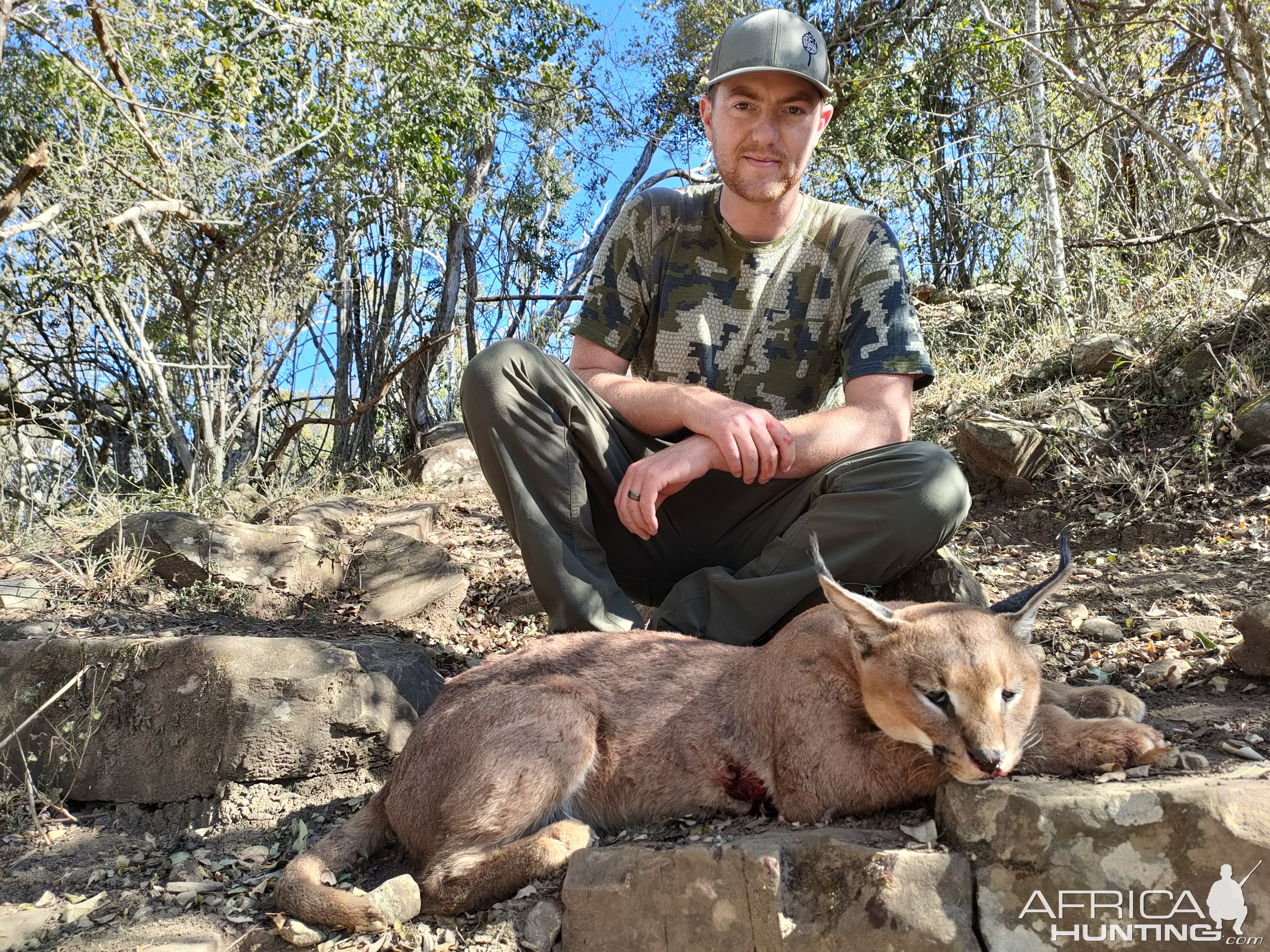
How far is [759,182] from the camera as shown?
4.29m

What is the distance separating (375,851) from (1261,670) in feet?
11.0

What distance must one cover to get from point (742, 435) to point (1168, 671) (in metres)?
1.95

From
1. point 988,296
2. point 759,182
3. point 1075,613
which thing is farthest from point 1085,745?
point 988,296

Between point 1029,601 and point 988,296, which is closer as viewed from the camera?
point 1029,601

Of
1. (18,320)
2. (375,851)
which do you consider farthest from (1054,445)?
(18,320)

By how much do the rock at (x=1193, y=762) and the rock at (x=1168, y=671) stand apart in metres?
1.08

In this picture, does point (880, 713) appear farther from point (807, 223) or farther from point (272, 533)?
point (272, 533)


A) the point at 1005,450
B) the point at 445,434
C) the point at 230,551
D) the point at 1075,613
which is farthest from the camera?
the point at 445,434

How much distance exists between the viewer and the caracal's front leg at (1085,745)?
8.77 ft

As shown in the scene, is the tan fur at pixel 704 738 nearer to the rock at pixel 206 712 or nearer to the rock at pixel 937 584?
the rock at pixel 206 712

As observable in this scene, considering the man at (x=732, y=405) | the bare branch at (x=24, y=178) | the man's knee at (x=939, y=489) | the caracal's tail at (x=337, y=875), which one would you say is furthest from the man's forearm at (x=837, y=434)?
the bare branch at (x=24, y=178)

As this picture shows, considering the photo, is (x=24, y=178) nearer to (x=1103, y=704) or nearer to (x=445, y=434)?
(x=445, y=434)

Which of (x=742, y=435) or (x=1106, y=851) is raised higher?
(x=742, y=435)

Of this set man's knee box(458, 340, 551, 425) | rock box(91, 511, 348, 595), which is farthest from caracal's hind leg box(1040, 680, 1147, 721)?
rock box(91, 511, 348, 595)
